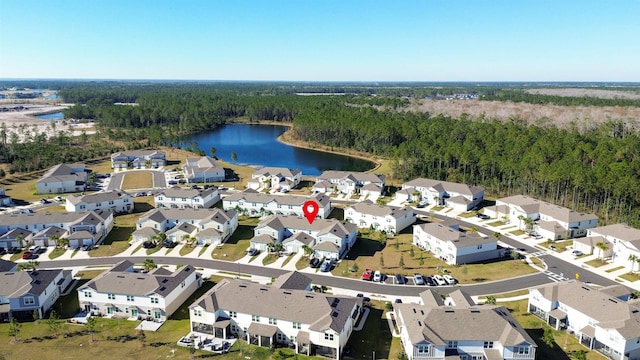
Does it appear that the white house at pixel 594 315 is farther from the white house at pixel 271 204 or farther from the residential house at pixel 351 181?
the residential house at pixel 351 181

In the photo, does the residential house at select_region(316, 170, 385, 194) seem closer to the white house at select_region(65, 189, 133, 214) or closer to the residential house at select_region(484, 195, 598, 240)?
the residential house at select_region(484, 195, 598, 240)

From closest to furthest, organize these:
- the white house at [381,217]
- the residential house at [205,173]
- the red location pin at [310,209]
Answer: the white house at [381,217], the red location pin at [310,209], the residential house at [205,173]

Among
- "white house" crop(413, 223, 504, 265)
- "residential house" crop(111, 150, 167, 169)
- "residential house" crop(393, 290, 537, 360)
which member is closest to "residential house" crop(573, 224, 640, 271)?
"white house" crop(413, 223, 504, 265)

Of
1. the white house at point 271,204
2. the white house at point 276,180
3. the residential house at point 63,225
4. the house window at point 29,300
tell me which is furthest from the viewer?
the white house at point 276,180

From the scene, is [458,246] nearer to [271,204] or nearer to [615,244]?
[615,244]

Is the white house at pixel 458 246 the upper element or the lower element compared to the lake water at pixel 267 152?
lower

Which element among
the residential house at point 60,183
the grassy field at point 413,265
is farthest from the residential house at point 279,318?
the residential house at point 60,183
